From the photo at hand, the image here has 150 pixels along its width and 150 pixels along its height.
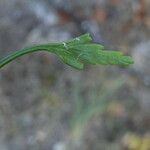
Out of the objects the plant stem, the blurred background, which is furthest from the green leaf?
the blurred background

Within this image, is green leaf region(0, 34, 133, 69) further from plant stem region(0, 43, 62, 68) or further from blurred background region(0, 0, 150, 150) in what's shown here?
blurred background region(0, 0, 150, 150)

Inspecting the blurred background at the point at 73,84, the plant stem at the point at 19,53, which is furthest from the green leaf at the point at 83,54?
the blurred background at the point at 73,84

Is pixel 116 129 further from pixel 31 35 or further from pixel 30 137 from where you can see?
pixel 31 35

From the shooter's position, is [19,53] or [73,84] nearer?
[19,53]

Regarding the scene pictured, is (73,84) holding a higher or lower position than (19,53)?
higher

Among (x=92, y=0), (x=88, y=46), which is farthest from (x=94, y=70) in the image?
(x=88, y=46)

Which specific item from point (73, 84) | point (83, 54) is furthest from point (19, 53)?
point (73, 84)

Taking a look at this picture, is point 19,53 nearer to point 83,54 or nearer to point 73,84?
point 83,54

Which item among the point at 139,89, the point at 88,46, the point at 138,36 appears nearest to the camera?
the point at 88,46
